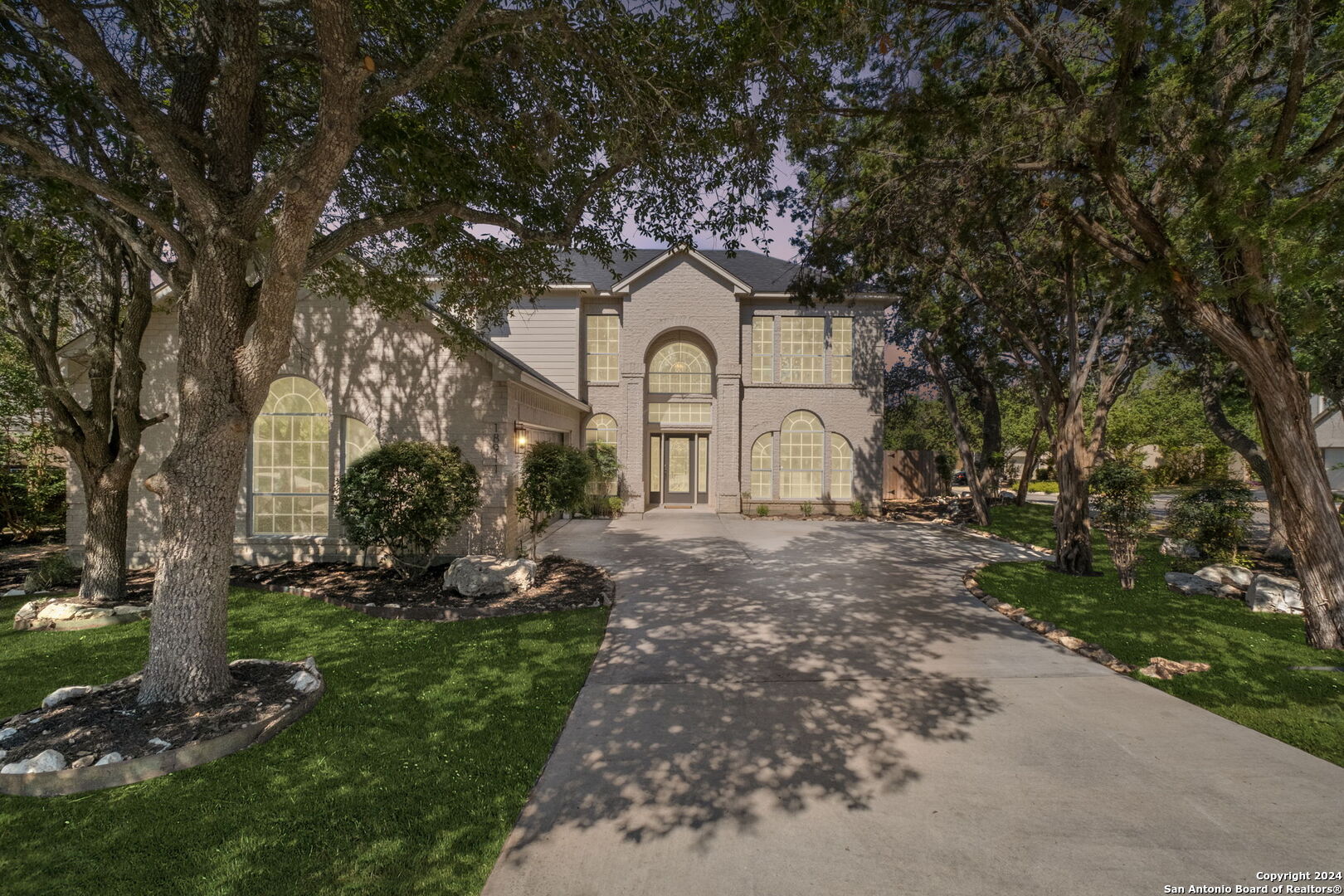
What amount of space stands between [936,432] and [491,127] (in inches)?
1211

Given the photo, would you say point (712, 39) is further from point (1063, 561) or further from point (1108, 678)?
point (1063, 561)

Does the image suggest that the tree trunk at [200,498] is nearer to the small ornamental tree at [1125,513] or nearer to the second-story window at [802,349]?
the small ornamental tree at [1125,513]

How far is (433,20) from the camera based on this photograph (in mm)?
6191

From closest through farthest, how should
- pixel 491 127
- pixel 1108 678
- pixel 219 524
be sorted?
pixel 219 524 → pixel 1108 678 → pixel 491 127

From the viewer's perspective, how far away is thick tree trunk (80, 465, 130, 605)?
7250 millimetres

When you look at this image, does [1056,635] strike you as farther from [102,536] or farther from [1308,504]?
[102,536]

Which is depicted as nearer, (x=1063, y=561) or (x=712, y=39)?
(x=712, y=39)

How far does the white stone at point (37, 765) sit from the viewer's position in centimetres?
344

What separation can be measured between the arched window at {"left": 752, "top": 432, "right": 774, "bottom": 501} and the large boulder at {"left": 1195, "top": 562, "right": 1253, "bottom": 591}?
10.5 m

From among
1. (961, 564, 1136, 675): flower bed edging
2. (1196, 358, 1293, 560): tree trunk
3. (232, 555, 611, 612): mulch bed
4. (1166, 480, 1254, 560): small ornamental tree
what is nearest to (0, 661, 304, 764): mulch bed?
(232, 555, 611, 612): mulch bed

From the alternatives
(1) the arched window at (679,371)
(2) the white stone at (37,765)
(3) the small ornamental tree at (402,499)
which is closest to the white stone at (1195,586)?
(3) the small ornamental tree at (402,499)

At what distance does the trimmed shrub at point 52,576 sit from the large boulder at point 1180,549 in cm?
1936

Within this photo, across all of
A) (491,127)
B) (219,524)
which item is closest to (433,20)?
(491,127)

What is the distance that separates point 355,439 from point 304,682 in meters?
5.74
